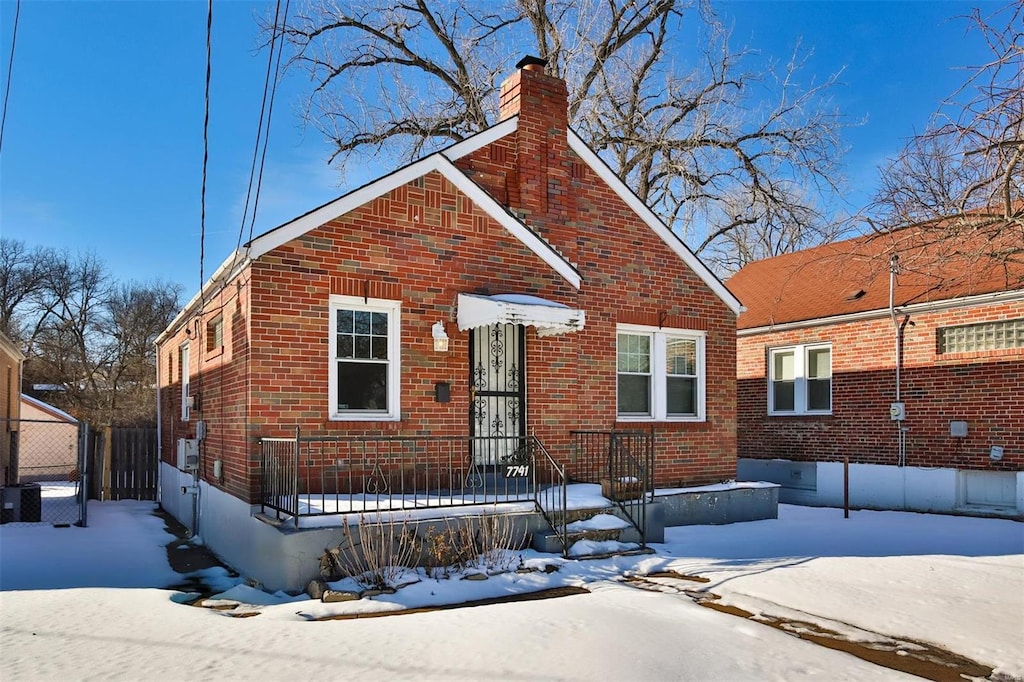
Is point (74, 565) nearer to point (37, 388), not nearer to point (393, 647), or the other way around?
point (393, 647)

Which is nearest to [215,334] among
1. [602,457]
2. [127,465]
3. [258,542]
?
[258,542]

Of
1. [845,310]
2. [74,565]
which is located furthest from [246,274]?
[845,310]

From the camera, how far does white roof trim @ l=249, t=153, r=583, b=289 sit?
9055 millimetres

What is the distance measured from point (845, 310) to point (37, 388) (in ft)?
124

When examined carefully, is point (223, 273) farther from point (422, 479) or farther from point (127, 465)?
point (127, 465)

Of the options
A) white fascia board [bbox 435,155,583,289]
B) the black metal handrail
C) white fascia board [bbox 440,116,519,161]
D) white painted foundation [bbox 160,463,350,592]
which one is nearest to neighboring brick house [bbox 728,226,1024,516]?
white fascia board [bbox 435,155,583,289]

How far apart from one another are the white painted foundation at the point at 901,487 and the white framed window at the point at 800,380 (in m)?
1.18

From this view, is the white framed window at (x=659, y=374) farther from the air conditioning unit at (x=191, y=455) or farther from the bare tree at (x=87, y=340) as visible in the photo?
the bare tree at (x=87, y=340)

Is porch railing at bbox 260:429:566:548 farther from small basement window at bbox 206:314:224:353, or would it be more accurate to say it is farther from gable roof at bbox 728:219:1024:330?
gable roof at bbox 728:219:1024:330

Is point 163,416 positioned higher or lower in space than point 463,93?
lower

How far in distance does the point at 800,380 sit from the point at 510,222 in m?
8.83

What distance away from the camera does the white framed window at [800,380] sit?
16.4 meters

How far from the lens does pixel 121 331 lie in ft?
141

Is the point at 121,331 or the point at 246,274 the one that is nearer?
the point at 246,274
